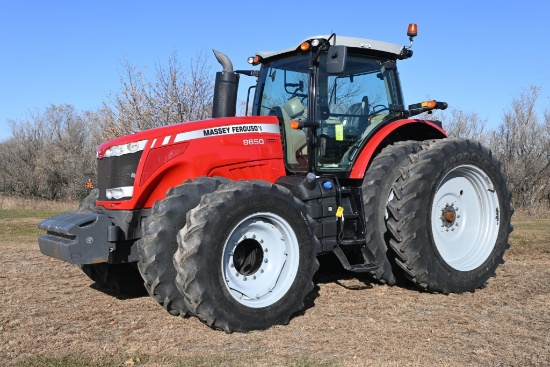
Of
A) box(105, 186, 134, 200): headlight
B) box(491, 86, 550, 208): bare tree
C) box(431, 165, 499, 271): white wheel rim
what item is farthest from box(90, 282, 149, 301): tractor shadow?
box(491, 86, 550, 208): bare tree

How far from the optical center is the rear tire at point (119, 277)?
5996 mm

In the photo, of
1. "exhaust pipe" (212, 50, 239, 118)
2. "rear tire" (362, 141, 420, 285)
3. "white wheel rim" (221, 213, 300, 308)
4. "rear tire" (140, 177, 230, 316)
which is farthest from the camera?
"exhaust pipe" (212, 50, 239, 118)

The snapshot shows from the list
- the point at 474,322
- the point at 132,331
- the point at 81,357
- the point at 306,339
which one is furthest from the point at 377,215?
the point at 81,357

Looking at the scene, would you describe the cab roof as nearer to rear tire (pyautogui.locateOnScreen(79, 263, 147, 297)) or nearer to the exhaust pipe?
the exhaust pipe

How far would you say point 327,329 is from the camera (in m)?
4.71

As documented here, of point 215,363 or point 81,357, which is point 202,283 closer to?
point 215,363

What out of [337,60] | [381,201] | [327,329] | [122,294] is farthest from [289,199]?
[122,294]

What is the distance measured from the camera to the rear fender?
5.96m

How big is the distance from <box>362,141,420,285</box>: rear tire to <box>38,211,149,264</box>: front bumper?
2169mm

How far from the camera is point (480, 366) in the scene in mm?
3848

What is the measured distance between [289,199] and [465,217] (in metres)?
2.42

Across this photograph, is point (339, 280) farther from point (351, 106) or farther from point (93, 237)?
point (93, 237)

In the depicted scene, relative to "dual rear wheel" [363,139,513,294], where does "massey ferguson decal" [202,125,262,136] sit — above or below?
above

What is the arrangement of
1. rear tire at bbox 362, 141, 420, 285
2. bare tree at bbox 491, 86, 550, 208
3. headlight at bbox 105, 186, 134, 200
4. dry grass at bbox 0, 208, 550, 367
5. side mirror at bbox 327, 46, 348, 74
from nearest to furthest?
dry grass at bbox 0, 208, 550, 367
headlight at bbox 105, 186, 134, 200
side mirror at bbox 327, 46, 348, 74
rear tire at bbox 362, 141, 420, 285
bare tree at bbox 491, 86, 550, 208
